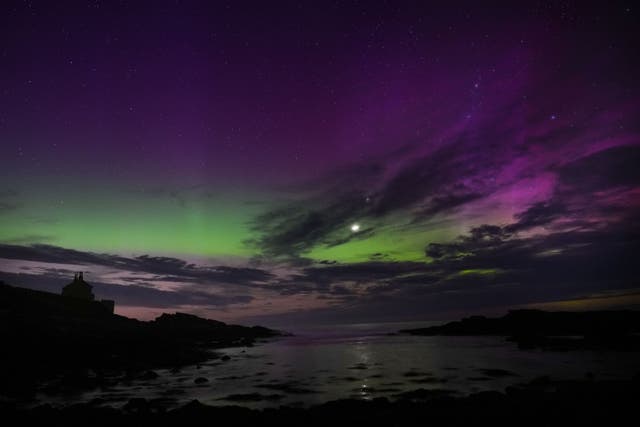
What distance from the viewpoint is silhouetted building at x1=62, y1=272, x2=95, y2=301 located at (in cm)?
9281

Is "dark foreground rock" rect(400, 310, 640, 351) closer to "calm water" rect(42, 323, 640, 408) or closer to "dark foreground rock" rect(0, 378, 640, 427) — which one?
"calm water" rect(42, 323, 640, 408)

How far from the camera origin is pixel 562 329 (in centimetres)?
8638

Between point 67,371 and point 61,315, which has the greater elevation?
point 61,315

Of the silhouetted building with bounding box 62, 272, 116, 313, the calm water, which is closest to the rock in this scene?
the calm water

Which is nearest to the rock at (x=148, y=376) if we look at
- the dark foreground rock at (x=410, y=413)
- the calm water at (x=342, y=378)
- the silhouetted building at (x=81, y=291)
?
the calm water at (x=342, y=378)

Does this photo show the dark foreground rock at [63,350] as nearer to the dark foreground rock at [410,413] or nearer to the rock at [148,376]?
the rock at [148,376]

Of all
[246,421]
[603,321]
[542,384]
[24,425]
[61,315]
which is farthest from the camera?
[603,321]

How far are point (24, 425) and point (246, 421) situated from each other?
9.52 meters

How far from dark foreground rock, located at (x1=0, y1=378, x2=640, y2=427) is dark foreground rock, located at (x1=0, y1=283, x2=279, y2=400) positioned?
1139cm

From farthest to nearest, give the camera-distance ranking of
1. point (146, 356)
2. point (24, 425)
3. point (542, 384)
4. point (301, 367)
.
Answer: point (146, 356)
point (301, 367)
point (542, 384)
point (24, 425)

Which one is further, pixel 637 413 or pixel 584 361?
pixel 584 361

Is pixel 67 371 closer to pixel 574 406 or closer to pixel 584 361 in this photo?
pixel 574 406

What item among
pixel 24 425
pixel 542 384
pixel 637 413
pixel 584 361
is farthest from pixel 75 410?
pixel 584 361

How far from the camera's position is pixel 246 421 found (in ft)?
55.5
